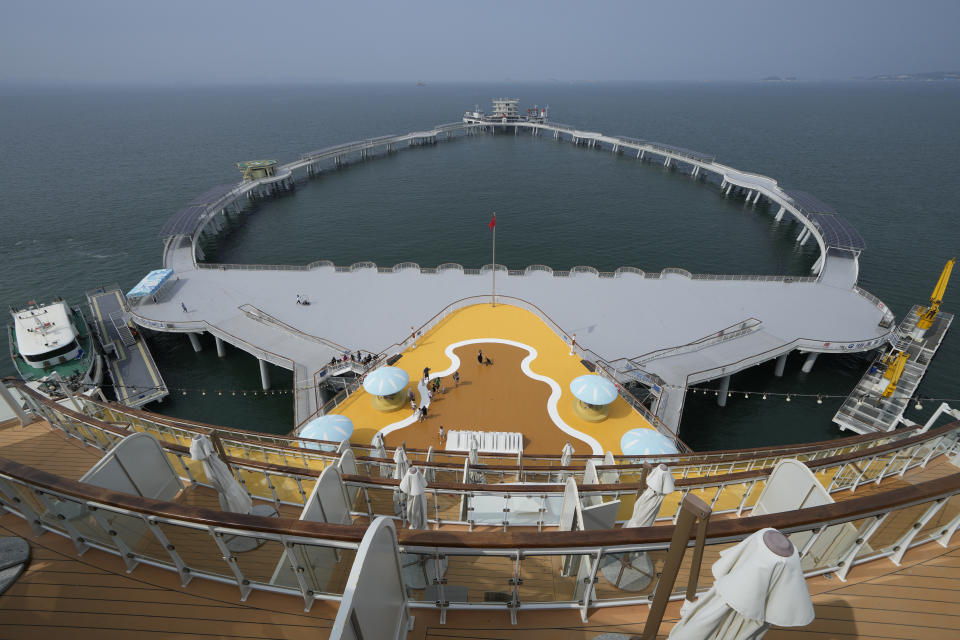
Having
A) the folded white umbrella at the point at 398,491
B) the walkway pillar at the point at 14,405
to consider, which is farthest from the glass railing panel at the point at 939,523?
the walkway pillar at the point at 14,405

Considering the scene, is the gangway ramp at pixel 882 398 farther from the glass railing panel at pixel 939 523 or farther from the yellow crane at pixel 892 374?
the glass railing panel at pixel 939 523

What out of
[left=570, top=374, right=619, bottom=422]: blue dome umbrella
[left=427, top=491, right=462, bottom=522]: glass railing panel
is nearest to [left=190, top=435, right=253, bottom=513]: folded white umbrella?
[left=427, top=491, right=462, bottom=522]: glass railing panel

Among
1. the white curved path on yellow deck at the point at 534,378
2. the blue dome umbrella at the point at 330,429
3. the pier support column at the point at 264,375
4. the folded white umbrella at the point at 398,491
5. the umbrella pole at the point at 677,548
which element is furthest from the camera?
the pier support column at the point at 264,375

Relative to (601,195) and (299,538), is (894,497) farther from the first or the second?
(601,195)

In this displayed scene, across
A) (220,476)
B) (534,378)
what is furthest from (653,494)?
(534,378)

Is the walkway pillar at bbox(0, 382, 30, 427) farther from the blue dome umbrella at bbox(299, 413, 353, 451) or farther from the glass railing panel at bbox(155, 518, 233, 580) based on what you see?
the glass railing panel at bbox(155, 518, 233, 580)

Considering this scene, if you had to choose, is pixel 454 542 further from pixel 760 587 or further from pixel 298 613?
pixel 760 587
